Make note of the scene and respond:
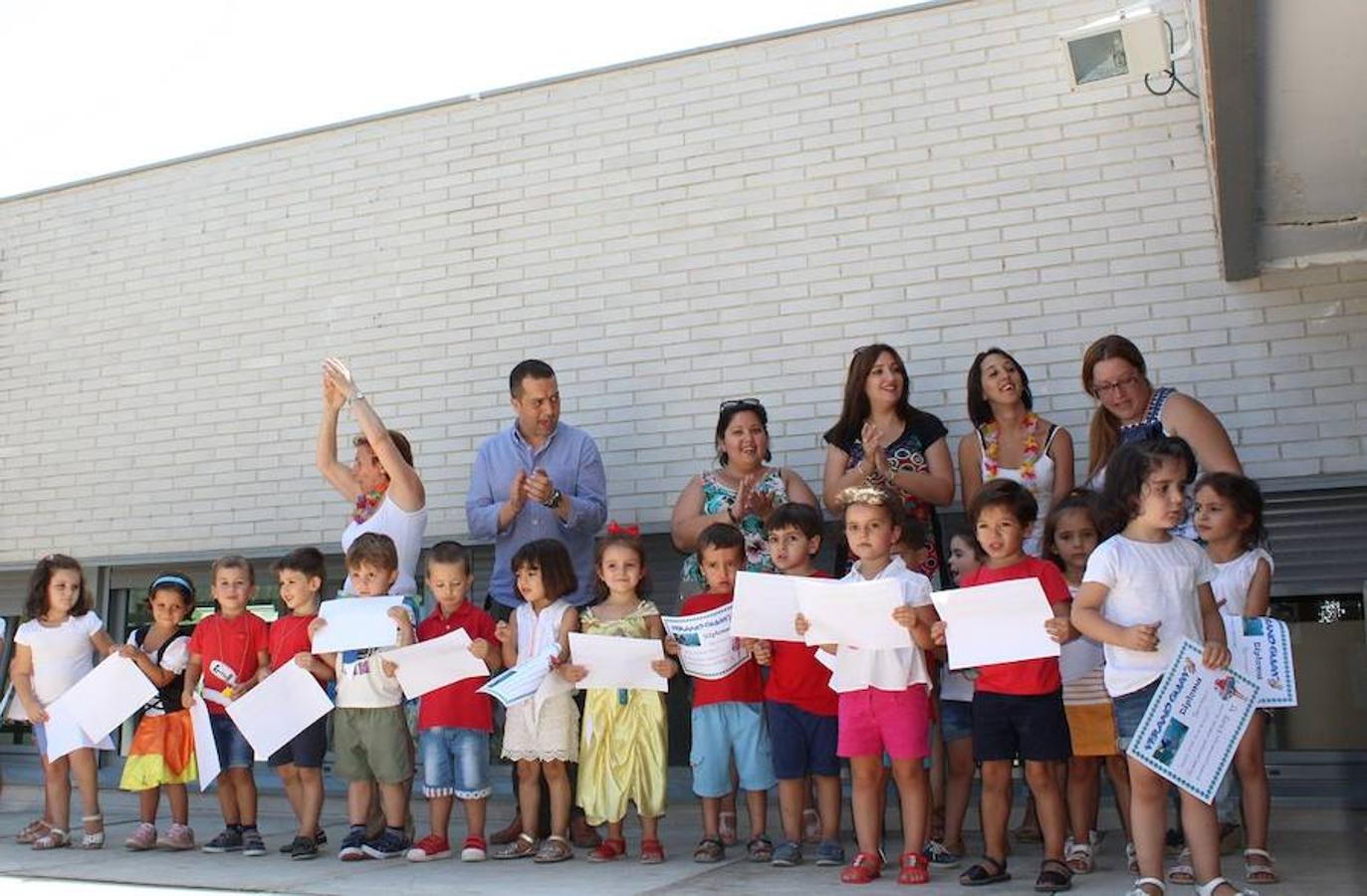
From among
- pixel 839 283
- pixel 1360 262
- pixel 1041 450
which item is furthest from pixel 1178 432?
pixel 839 283

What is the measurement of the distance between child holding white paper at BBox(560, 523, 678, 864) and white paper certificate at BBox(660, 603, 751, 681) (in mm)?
121

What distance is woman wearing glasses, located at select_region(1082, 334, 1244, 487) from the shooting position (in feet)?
14.9

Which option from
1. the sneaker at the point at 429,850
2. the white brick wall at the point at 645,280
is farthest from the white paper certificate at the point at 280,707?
the white brick wall at the point at 645,280

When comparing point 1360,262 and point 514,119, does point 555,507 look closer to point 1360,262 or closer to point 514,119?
point 514,119

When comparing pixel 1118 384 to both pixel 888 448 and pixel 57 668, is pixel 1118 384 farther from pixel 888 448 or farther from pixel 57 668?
pixel 57 668

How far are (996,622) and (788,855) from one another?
3.82 ft

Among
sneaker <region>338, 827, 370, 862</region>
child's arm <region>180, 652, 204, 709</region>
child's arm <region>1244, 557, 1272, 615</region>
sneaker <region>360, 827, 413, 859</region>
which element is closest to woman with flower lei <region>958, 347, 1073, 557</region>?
child's arm <region>1244, 557, 1272, 615</region>

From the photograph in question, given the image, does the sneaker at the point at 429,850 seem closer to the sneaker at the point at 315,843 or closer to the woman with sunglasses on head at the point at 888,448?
the sneaker at the point at 315,843

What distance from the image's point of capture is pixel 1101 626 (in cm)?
371

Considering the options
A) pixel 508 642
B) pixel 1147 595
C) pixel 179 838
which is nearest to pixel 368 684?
pixel 508 642

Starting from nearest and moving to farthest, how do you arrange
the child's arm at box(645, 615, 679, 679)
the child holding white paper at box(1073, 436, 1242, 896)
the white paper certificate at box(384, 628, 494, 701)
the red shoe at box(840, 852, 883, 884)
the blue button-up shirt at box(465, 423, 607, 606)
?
1. the child holding white paper at box(1073, 436, 1242, 896)
2. the red shoe at box(840, 852, 883, 884)
3. the child's arm at box(645, 615, 679, 679)
4. the white paper certificate at box(384, 628, 494, 701)
5. the blue button-up shirt at box(465, 423, 607, 606)

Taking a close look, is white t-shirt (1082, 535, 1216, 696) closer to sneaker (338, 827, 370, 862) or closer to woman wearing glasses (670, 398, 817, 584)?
woman wearing glasses (670, 398, 817, 584)

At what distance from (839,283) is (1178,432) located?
192 cm

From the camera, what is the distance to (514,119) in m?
6.91
